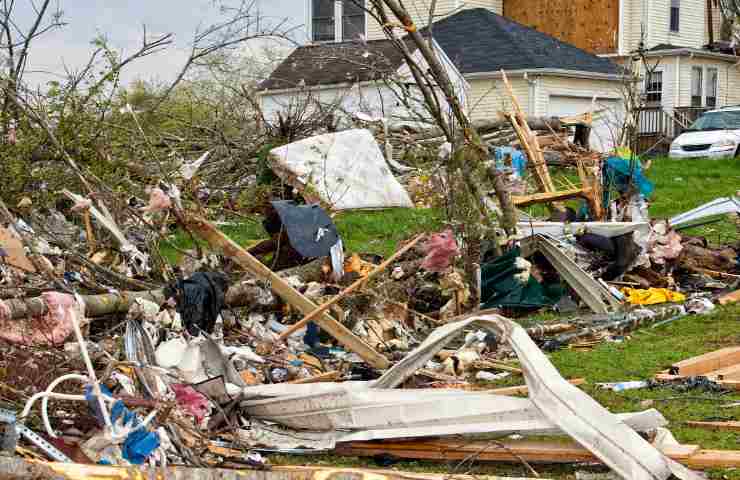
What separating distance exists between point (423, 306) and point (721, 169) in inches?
492

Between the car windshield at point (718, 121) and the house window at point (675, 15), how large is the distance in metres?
6.65

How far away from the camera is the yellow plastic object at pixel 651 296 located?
1066 centimetres

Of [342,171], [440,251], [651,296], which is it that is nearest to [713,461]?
[440,251]

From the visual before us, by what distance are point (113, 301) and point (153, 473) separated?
337 cm

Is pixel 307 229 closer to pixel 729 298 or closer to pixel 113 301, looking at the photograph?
pixel 113 301

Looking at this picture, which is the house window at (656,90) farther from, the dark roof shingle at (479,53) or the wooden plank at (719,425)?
the wooden plank at (719,425)

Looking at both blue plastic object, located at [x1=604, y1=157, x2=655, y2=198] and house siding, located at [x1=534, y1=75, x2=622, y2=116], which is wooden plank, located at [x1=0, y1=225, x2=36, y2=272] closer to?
blue plastic object, located at [x1=604, y1=157, x2=655, y2=198]

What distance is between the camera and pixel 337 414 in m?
5.79

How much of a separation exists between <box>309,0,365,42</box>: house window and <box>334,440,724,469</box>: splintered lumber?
2477 cm

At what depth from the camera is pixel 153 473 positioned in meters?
4.52

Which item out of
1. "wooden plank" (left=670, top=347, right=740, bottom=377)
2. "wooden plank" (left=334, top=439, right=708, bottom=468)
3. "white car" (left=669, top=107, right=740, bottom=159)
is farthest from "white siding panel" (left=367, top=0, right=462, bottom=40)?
"wooden plank" (left=334, top=439, right=708, bottom=468)

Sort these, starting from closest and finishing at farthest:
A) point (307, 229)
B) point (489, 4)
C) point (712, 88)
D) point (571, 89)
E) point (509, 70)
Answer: point (307, 229), point (509, 70), point (571, 89), point (489, 4), point (712, 88)

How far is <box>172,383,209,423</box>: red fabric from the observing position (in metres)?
5.89

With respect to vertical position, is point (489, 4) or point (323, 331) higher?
point (489, 4)
